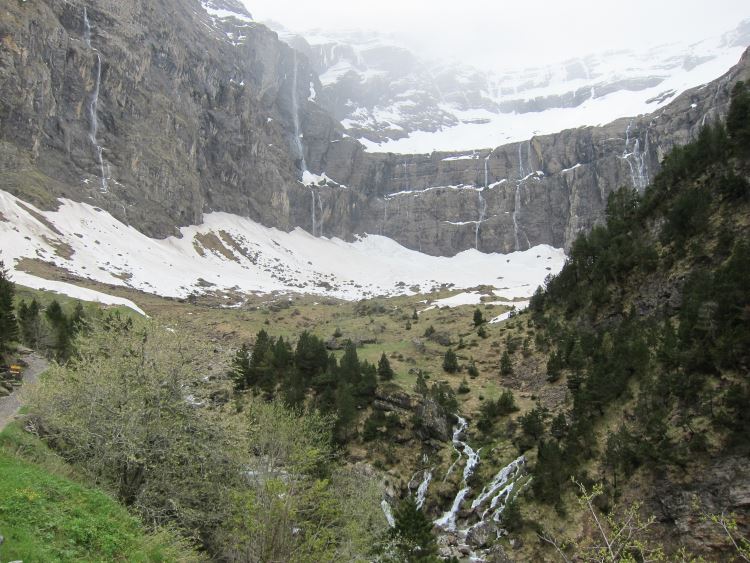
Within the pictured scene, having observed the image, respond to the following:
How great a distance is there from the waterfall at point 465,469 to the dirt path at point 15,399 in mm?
20731

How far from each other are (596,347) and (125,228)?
89.7m

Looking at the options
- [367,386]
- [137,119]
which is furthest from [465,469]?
[137,119]

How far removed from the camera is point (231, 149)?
142125 millimetres

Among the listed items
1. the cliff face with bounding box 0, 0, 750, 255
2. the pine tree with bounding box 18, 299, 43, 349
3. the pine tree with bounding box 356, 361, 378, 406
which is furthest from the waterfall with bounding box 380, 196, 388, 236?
the pine tree with bounding box 356, 361, 378, 406

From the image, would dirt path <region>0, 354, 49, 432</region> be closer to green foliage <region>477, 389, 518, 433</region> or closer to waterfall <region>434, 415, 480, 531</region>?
waterfall <region>434, 415, 480, 531</region>

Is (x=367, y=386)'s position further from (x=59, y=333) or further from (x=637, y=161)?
(x=637, y=161)

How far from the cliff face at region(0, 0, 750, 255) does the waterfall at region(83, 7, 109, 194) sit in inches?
9.9

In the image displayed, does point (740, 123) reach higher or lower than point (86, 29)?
lower

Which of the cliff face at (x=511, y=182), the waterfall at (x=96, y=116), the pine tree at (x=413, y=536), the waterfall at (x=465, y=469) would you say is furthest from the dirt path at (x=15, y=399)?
the cliff face at (x=511, y=182)

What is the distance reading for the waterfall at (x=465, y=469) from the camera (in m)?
26.7

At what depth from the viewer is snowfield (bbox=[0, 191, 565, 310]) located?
236 feet

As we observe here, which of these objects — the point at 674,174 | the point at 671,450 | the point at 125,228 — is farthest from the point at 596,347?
the point at 125,228

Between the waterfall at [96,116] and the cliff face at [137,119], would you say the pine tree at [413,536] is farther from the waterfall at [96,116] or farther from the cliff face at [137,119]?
the waterfall at [96,116]

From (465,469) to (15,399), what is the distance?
2333 centimetres
